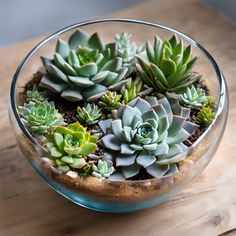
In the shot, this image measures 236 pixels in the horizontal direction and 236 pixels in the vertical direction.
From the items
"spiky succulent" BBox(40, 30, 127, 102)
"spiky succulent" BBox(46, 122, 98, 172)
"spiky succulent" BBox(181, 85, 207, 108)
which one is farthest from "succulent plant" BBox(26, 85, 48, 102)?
"spiky succulent" BBox(181, 85, 207, 108)

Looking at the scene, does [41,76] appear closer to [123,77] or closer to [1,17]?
[123,77]

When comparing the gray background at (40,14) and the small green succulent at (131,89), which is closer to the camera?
the small green succulent at (131,89)

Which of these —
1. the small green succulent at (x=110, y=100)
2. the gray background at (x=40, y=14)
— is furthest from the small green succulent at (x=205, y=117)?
the gray background at (x=40, y=14)

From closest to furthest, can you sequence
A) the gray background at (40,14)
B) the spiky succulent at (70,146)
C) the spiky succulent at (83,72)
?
the spiky succulent at (70,146), the spiky succulent at (83,72), the gray background at (40,14)

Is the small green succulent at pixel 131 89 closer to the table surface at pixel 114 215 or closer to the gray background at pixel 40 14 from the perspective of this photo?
the table surface at pixel 114 215

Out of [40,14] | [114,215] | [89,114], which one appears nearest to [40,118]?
[89,114]

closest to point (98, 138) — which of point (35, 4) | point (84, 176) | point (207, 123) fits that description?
point (84, 176)

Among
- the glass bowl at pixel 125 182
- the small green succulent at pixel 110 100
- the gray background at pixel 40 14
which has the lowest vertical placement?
the gray background at pixel 40 14

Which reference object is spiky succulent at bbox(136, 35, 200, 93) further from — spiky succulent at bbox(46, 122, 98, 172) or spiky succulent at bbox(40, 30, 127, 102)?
spiky succulent at bbox(46, 122, 98, 172)
